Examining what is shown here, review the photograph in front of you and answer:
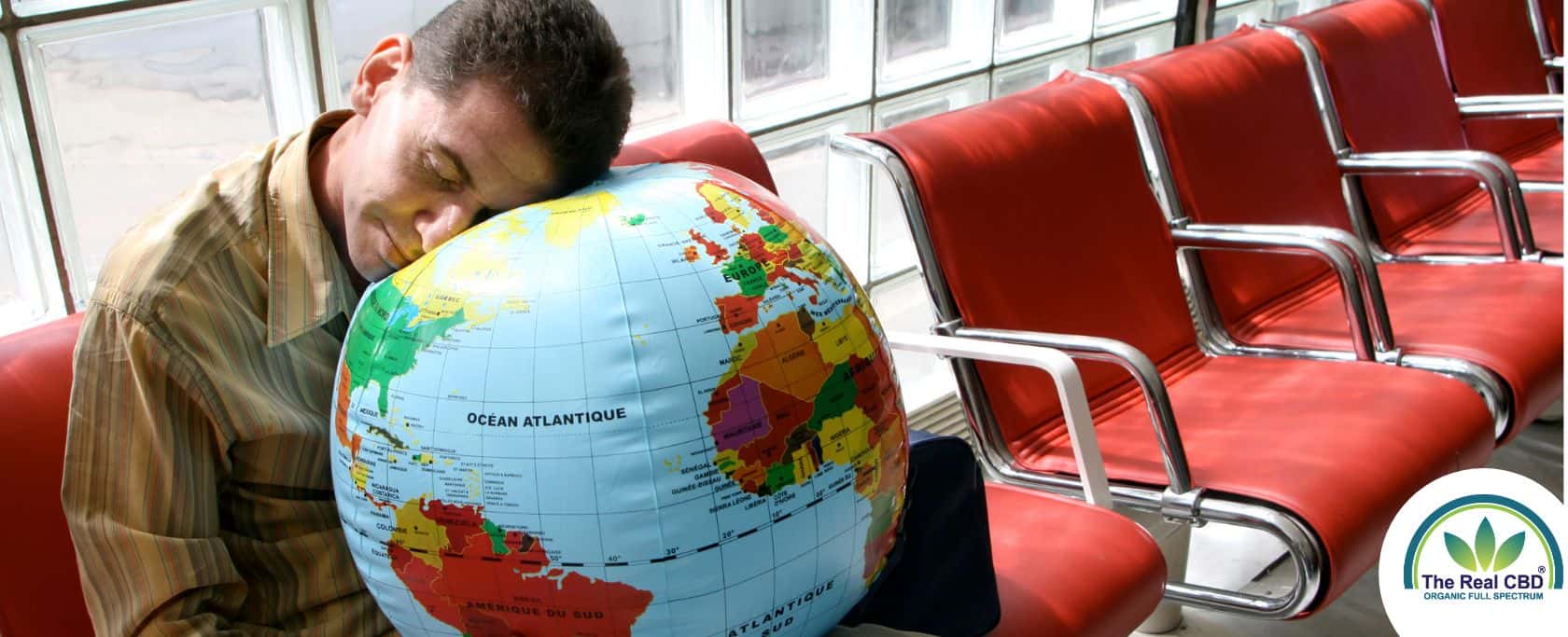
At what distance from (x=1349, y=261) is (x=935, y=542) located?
4.37 ft

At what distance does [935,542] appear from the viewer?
130 centimetres

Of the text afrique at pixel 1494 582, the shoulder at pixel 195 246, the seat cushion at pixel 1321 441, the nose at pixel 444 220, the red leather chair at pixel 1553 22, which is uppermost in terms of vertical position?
the nose at pixel 444 220

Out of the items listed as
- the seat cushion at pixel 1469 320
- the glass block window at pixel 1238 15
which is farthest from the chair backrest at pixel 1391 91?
the glass block window at pixel 1238 15

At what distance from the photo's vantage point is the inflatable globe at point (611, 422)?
2.93ft

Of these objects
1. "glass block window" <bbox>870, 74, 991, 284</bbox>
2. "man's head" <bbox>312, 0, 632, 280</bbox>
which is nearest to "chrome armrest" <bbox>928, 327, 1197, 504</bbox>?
"glass block window" <bbox>870, 74, 991, 284</bbox>

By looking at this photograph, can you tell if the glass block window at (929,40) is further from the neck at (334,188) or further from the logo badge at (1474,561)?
the neck at (334,188)

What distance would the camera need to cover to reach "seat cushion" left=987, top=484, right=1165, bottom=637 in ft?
5.16

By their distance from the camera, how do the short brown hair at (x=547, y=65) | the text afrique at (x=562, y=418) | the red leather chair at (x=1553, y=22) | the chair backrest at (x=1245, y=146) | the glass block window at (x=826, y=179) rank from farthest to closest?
the red leather chair at (x=1553, y=22)
the glass block window at (x=826, y=179)
the chair backrest at (x=1245, y=146)
the short brown hair at (x=547, y=65)
the text afrique at (x=562, y=418)

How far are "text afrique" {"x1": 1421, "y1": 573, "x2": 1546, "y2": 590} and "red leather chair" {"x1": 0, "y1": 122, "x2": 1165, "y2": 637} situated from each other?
426 mm

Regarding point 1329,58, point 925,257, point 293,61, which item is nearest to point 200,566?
point 293,61

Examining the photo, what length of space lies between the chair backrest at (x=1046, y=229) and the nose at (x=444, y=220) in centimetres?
110

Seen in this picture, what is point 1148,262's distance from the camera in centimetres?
241

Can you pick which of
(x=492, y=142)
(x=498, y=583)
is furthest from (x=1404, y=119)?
(x=498, y=583)

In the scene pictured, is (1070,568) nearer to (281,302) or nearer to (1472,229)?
(281,302)
